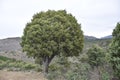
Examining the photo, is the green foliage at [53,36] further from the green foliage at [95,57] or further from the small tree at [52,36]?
the green foliage at [95,57]

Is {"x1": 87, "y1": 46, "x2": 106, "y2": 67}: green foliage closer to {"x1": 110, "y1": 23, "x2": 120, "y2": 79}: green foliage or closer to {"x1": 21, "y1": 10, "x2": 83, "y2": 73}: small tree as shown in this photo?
{"x1": 21, "y1": 10, "x2": 83, "y2": 73}: small tree

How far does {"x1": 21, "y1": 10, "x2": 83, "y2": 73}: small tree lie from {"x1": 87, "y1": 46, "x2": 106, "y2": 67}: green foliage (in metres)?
5.00

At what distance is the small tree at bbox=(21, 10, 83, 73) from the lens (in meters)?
27.4

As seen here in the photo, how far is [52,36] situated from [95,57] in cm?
931

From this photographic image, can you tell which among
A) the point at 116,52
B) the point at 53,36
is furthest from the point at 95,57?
the point at 116,52

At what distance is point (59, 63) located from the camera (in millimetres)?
34219

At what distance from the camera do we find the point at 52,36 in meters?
27.4

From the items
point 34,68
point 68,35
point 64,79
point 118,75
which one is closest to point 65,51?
point 68,35

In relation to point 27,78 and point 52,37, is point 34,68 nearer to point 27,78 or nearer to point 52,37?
point 52,37

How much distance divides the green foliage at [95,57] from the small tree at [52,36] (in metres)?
5.00

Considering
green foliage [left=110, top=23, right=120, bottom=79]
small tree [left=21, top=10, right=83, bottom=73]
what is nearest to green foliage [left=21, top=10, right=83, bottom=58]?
small tree [left=21, top=10, right=83, bottom=73]

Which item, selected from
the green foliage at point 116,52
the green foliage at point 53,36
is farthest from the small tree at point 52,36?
the green foliage at point 116,52

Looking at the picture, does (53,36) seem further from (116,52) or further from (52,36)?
(116,52)

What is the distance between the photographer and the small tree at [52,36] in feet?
89.9
